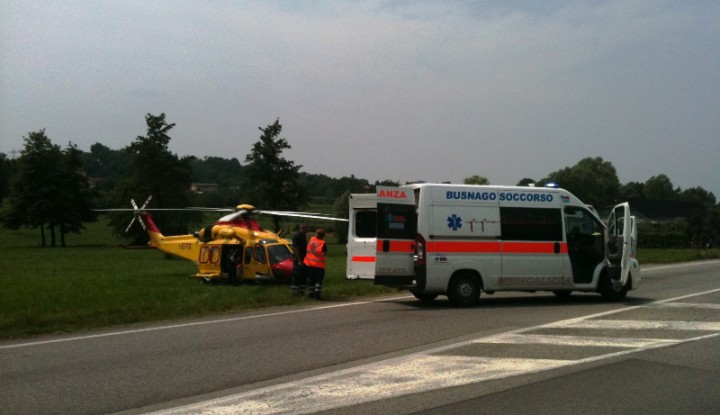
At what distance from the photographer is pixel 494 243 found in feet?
51.4

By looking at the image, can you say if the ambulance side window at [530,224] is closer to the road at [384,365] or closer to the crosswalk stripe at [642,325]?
the road at [384,365]

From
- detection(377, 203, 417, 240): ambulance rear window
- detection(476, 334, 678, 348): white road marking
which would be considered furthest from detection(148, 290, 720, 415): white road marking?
detection(377, 203, 417, 240): ambulance rear window

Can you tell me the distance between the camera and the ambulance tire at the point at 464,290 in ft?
50.6

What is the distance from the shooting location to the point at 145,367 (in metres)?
9.15

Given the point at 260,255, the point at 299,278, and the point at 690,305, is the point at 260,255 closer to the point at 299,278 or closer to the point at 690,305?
the point at 299,278

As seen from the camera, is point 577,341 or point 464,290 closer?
point 577,341

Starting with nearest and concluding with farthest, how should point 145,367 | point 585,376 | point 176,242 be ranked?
point 585,376
point 145,367
point 176,242

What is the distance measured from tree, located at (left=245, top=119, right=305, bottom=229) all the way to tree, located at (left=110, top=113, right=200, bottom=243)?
24.3ft

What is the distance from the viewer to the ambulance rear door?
18.0m

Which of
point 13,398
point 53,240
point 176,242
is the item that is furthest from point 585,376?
point 53,240

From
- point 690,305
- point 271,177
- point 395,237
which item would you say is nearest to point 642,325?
point 690,305

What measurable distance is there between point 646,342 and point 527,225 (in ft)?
18.4

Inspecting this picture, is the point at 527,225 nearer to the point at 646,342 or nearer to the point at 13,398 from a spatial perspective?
the point at 646,342

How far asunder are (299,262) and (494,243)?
5369 mm
